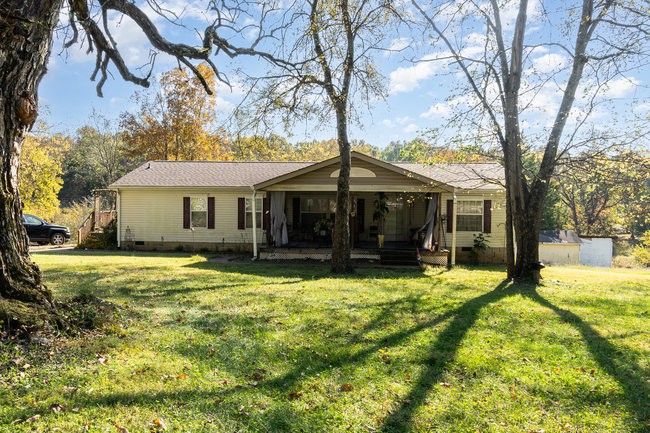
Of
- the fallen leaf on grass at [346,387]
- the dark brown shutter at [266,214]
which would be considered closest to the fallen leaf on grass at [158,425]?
the fallen leaf on grass at [346,387]

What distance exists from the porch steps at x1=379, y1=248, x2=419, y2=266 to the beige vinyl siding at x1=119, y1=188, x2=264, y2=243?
578cm

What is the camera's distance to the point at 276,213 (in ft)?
57.1

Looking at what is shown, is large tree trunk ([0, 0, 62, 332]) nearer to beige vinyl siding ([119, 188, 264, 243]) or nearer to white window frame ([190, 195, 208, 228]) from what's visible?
beige vinyl siding ([119, 188, 264, 243])

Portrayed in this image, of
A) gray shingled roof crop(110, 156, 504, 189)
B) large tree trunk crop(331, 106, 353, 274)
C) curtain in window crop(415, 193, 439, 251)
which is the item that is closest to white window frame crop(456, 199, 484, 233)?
gray shingled roof crop(110, 156, 504, 189)

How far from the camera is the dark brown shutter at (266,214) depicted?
16859mm

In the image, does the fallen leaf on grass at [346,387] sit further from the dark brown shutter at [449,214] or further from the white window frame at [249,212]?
the white window frame at [249,212]

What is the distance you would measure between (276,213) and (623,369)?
13.9m

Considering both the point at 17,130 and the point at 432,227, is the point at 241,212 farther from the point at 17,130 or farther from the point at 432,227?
the point at 17,130

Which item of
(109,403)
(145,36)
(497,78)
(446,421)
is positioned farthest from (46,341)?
(497,78)

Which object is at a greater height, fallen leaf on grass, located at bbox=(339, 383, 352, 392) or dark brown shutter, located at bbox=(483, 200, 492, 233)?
dark brown shutter, located at bbox=(483, 200, 492, 233)

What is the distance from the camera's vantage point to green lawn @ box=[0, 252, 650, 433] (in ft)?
11.5

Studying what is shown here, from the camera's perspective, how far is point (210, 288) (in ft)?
30.2

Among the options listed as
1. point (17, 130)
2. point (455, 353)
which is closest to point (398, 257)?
point (455, 353)

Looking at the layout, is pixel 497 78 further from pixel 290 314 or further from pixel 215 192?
pixel 215 192
